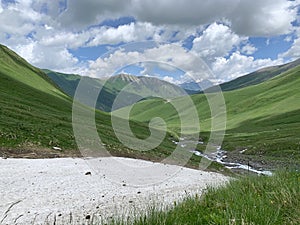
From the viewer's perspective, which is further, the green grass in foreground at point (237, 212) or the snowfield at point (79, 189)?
the snowfield at point (79, 189)

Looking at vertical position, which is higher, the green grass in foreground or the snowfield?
the green grass in foreground

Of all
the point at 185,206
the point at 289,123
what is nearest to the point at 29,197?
the point at 185,206

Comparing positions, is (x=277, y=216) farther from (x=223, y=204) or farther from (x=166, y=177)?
(x=166, y=177)

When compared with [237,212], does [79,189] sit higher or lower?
lower

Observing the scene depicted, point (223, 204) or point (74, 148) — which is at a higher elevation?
point (223, 204)

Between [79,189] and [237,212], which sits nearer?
[237,212]

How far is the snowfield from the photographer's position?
17.1m

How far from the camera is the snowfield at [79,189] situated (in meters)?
17.1

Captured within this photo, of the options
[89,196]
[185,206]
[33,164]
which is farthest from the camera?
[33,164]

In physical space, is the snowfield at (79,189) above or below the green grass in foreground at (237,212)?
below

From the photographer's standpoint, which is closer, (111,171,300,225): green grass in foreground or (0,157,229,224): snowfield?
(111,171,300,225): green grass in foreground

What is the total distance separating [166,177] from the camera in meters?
33.9

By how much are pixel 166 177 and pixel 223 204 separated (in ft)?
84.6

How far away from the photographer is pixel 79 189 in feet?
77.9
